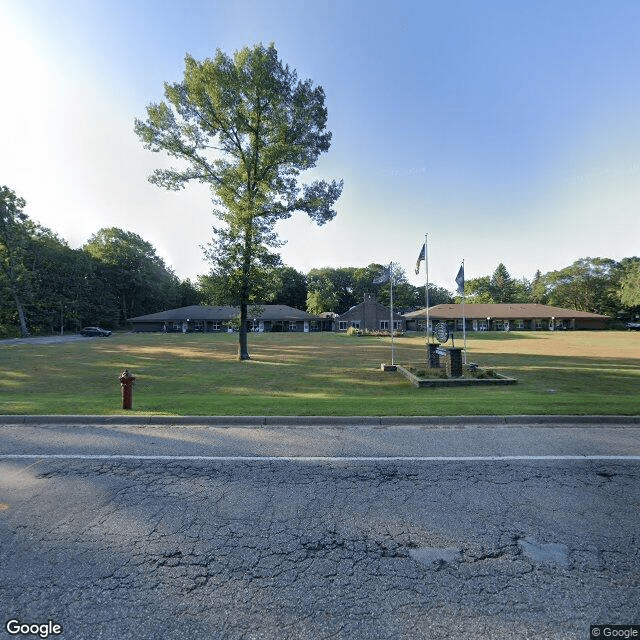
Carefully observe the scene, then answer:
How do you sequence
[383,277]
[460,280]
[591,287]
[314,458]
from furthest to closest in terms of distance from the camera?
[591,287], [383,277], [460,280], [314,458]

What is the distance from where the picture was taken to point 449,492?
4328 millimetres

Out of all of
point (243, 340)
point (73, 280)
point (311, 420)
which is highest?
point (73, 280)

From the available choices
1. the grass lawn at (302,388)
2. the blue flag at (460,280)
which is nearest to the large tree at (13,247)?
the grass lawn at (302,388)

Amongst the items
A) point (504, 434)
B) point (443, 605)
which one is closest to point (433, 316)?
point (504, 434)

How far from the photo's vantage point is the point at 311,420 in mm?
7520

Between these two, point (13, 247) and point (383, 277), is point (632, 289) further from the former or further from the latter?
point (13, 247)

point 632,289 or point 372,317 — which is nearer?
point 632,289

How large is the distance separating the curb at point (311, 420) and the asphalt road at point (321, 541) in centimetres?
145

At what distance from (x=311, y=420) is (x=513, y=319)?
69646 mm

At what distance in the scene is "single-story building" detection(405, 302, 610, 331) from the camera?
6538cm

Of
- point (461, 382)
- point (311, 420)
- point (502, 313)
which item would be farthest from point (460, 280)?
point (502, 313)

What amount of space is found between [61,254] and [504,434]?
7352cm

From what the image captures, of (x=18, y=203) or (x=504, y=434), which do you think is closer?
(x=504, y=434)

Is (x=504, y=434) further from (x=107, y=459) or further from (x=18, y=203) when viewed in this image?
(x=18, y=203)
